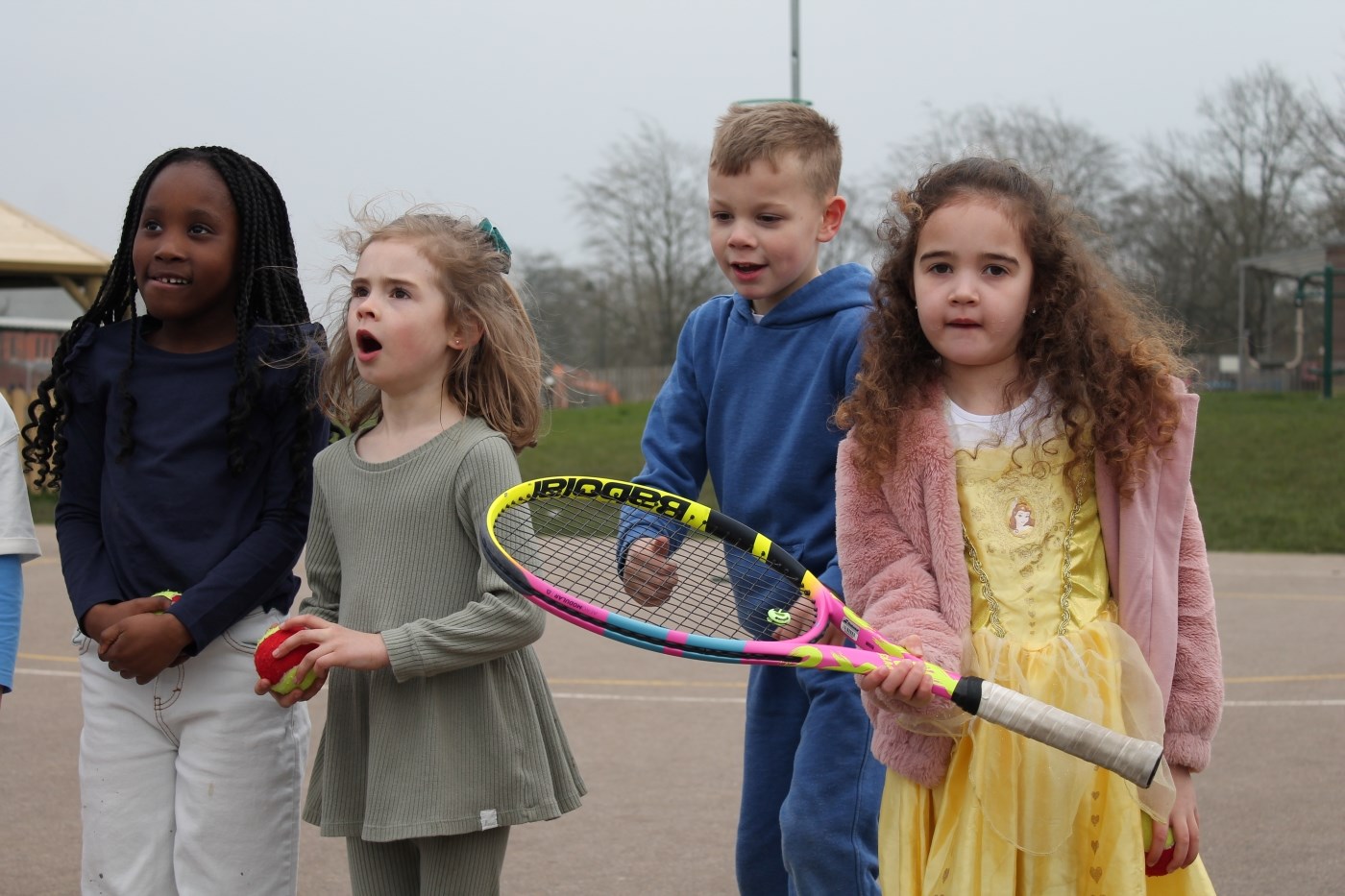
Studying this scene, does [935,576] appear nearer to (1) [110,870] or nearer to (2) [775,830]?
(2) [775,830]

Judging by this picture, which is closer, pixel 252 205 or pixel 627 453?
pixel 252 205

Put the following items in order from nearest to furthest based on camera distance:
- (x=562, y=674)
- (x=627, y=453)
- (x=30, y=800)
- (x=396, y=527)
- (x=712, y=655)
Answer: (x=712, y=655)
(x=396, y=527)
(x=30, y=800)
(x=562, y=674)
(x=627, y=453)

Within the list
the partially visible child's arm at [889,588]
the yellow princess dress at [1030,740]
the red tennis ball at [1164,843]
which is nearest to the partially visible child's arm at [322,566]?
the partially visible child's arm at [889,588]

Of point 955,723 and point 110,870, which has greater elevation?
point 955,723

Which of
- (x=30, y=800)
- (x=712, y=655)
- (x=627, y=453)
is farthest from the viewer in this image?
(x=627, y=453)

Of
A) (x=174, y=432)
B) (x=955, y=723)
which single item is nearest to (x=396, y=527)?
(x=174, y=432)

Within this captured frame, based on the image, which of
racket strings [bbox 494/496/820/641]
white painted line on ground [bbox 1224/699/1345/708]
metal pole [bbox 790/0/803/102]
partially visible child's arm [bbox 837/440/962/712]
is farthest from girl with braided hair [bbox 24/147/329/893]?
metal pole [bbox 790/0/803/102]

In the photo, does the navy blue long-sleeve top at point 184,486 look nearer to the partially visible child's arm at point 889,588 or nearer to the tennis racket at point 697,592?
the tennis racket at point 697,592

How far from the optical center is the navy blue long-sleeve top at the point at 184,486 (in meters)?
3.13

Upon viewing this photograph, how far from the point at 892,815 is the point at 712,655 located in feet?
1.58

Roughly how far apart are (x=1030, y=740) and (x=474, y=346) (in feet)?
4.51

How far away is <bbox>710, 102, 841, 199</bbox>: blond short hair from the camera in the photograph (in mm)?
3217

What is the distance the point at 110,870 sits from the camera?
308cm

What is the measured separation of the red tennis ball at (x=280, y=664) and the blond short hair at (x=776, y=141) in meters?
1.34
